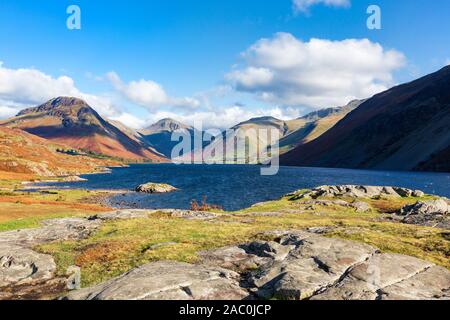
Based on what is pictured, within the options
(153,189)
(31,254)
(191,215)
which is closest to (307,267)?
(31,254)

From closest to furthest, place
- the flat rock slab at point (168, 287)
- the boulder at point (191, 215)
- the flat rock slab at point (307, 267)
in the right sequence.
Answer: the flat rock slab at point (168, 287) < the flat rock slab at point (307, 267) < the boulder at point (191, 215)

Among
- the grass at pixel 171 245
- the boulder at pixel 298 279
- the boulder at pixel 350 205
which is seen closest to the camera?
the boulder at pixel 298 279

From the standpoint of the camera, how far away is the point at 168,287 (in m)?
15.1

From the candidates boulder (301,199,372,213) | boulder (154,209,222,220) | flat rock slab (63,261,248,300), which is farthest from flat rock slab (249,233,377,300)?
boulder (301,199,372,213)

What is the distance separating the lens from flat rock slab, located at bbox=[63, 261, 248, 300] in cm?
1435

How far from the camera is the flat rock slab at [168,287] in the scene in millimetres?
14348

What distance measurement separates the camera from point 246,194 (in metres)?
107

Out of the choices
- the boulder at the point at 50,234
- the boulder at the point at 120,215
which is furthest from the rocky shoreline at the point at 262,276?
the boulder at the point at 120,215

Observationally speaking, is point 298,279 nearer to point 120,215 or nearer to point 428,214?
point 120,215

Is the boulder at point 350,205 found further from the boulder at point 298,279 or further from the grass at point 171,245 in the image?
the boulder at point 298,279

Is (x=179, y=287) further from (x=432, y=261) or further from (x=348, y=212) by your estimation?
(x=348, y=212)

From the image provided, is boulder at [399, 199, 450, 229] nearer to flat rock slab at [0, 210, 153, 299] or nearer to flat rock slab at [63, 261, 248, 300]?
flat rock slab at [63, 261, 248, 300]

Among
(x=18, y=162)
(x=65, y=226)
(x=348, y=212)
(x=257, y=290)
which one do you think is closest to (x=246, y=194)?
(x=348, y=212)
